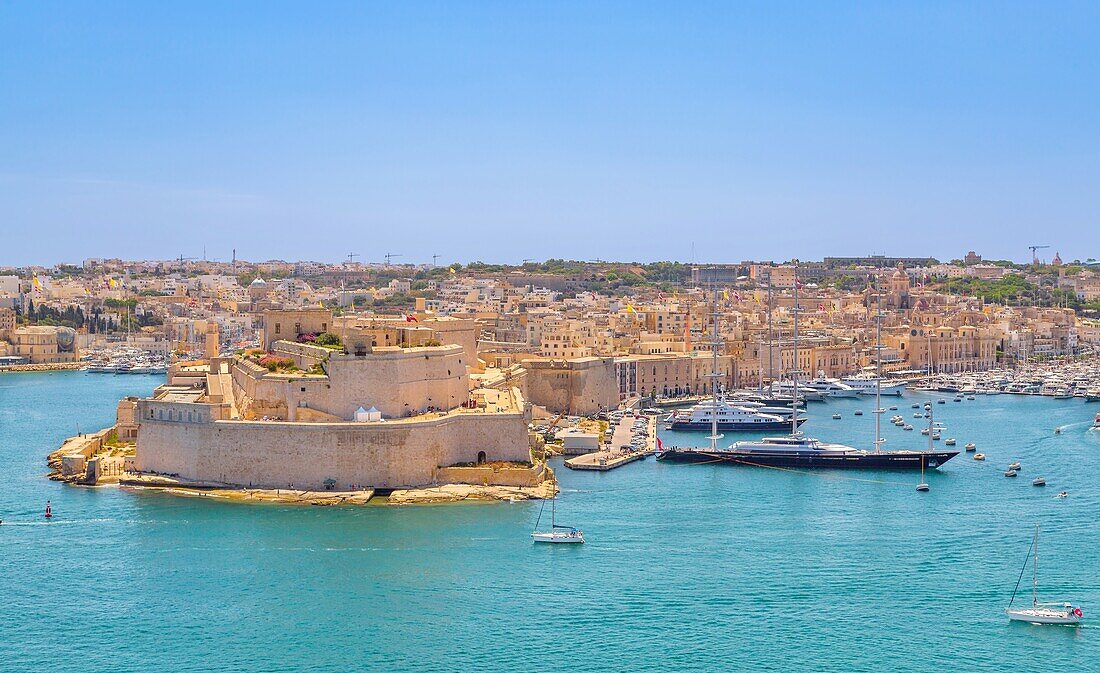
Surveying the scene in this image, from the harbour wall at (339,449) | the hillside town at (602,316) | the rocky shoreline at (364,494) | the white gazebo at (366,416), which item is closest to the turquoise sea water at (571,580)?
the rocky shoreline at (364,494)

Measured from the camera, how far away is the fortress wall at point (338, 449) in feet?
80.7

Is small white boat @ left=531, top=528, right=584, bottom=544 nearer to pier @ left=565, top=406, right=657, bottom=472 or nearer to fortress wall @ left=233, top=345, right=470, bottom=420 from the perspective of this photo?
fortress wall @ left=233, top=345, right=470, bottom=420

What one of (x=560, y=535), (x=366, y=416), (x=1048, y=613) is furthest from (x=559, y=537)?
(x=1048, y=613)

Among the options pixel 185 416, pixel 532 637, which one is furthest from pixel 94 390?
pixel 532 637

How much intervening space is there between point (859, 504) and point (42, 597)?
43.8 ft

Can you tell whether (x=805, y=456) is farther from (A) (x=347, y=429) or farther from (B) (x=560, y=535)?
(A) (x=347, y=429)

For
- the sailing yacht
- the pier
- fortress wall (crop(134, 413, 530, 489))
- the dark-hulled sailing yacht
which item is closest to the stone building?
fortress wall (crop(134, 413, 530, 489))

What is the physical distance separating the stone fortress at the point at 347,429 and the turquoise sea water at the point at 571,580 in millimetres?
1166

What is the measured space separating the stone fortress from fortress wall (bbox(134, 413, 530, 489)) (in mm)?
17

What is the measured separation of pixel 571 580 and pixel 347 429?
675 cm

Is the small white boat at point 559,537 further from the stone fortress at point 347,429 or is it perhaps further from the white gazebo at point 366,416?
the white gazebo at point 366,416

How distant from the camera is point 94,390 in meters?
49.1

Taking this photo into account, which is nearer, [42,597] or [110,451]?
[42,597]

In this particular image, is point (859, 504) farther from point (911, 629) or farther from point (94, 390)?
point (94, 390)
